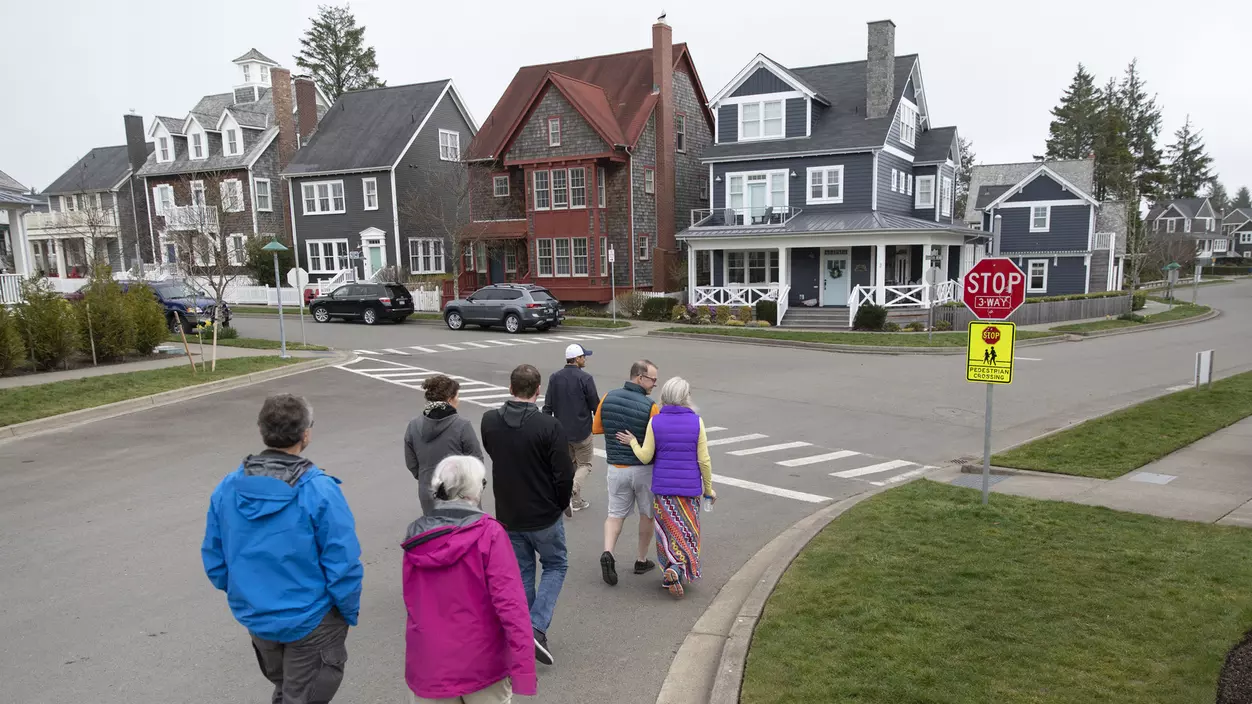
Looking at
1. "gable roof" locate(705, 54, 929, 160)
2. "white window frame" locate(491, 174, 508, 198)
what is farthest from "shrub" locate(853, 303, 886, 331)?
"white window frame" locate(491, 174, 508, 198)

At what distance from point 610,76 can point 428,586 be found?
130 feet

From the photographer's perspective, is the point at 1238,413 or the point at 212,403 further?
the point at 212,403

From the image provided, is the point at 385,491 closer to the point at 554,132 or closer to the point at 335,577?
the point at 335,577

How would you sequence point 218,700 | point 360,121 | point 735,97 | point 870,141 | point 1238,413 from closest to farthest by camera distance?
point 218,700
point 1238,413
point 870,141
point 735,97
point 360,121

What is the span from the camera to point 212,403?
1513cm

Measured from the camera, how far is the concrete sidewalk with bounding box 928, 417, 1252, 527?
27.1 feet

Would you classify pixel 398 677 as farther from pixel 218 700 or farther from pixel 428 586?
pixel 428 586

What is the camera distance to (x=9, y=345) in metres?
17.0

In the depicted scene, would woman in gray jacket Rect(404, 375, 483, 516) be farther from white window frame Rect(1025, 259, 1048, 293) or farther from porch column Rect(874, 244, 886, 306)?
white window frame Rect(1025, 259, 1048, 293)

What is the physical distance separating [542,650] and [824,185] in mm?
31813

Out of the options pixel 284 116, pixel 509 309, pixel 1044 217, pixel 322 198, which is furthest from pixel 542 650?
pixel 284 116

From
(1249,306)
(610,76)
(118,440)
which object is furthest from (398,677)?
(1249,306)

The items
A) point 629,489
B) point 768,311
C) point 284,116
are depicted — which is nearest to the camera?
point 629,489

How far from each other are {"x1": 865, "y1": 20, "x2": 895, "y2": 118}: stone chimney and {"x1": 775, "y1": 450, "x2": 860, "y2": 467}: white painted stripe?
85.3 feet
